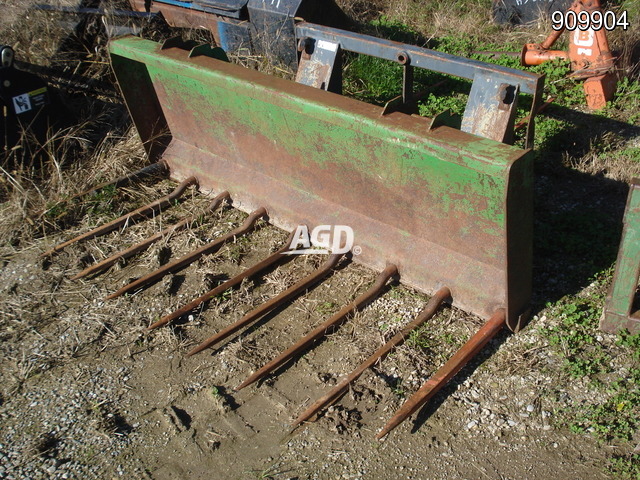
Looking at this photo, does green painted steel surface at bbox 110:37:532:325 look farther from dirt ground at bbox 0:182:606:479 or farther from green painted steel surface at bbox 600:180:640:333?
green painted steel surface at bbox 600:180:640:333

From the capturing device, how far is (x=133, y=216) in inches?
174

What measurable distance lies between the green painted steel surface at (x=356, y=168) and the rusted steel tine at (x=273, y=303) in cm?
25

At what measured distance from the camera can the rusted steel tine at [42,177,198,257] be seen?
4.20 m

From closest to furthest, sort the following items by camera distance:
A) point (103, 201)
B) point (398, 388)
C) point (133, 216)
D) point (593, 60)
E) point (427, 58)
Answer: point (398, 388), point (427, 58), point (133, 216), point (103, 201), point (593, 60)

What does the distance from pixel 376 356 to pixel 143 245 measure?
1856mm

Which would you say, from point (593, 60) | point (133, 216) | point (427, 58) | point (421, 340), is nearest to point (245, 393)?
point (421, 340)

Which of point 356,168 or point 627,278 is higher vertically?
point 356,168

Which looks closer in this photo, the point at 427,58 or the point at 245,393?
the point at 245,393

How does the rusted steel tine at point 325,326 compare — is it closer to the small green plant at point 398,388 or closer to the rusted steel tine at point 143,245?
the small green plant at point 398,388

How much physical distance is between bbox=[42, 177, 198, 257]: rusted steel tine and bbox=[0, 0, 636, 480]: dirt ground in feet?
0.61

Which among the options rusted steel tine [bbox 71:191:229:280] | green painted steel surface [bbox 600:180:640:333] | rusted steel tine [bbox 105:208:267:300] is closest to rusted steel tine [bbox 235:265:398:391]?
Answer: rusted steel tine [bbox 105:208:267:300]
